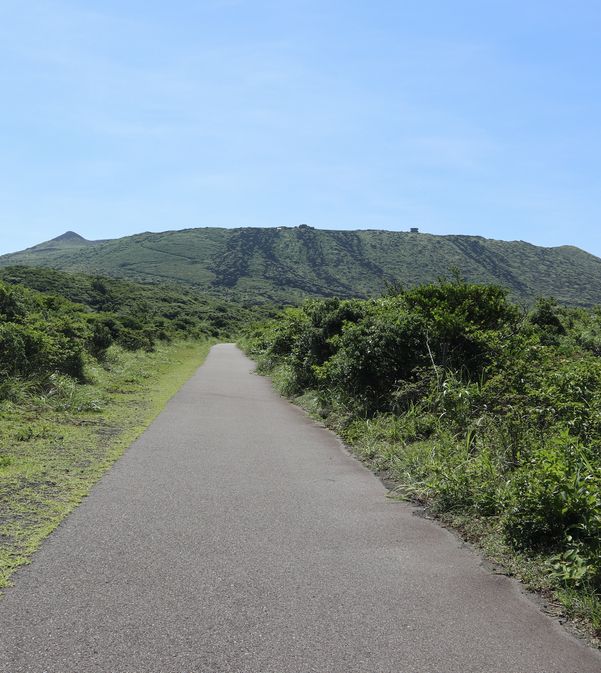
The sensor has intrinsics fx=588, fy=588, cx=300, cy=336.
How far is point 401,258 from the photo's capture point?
131500mm

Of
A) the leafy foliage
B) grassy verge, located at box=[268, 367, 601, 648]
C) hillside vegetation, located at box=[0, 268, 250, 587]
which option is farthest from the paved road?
the leafy foliage

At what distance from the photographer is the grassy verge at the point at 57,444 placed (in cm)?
502

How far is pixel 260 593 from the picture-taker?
395 cm

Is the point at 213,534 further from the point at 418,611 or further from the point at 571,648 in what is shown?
the point at 571,648

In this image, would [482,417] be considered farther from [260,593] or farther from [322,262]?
[322,262]

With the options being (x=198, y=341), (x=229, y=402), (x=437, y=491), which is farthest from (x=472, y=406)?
(x=198, y=341)

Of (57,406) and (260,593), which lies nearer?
(260,593)

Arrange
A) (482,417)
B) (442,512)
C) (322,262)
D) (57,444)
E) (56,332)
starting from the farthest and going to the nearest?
(322,262)
(56,332)
(57,444)
(482,417)
(442,512)

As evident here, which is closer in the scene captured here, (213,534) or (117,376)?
(213,534)

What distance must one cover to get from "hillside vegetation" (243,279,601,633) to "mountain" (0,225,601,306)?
316ft

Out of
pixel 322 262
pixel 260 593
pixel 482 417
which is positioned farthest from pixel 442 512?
pixel 322 262

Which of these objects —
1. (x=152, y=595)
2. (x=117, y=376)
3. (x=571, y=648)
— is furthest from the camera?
(x=117, y=376)

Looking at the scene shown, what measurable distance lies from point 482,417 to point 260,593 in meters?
4.63

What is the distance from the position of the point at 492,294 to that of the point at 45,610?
33.1 ft
